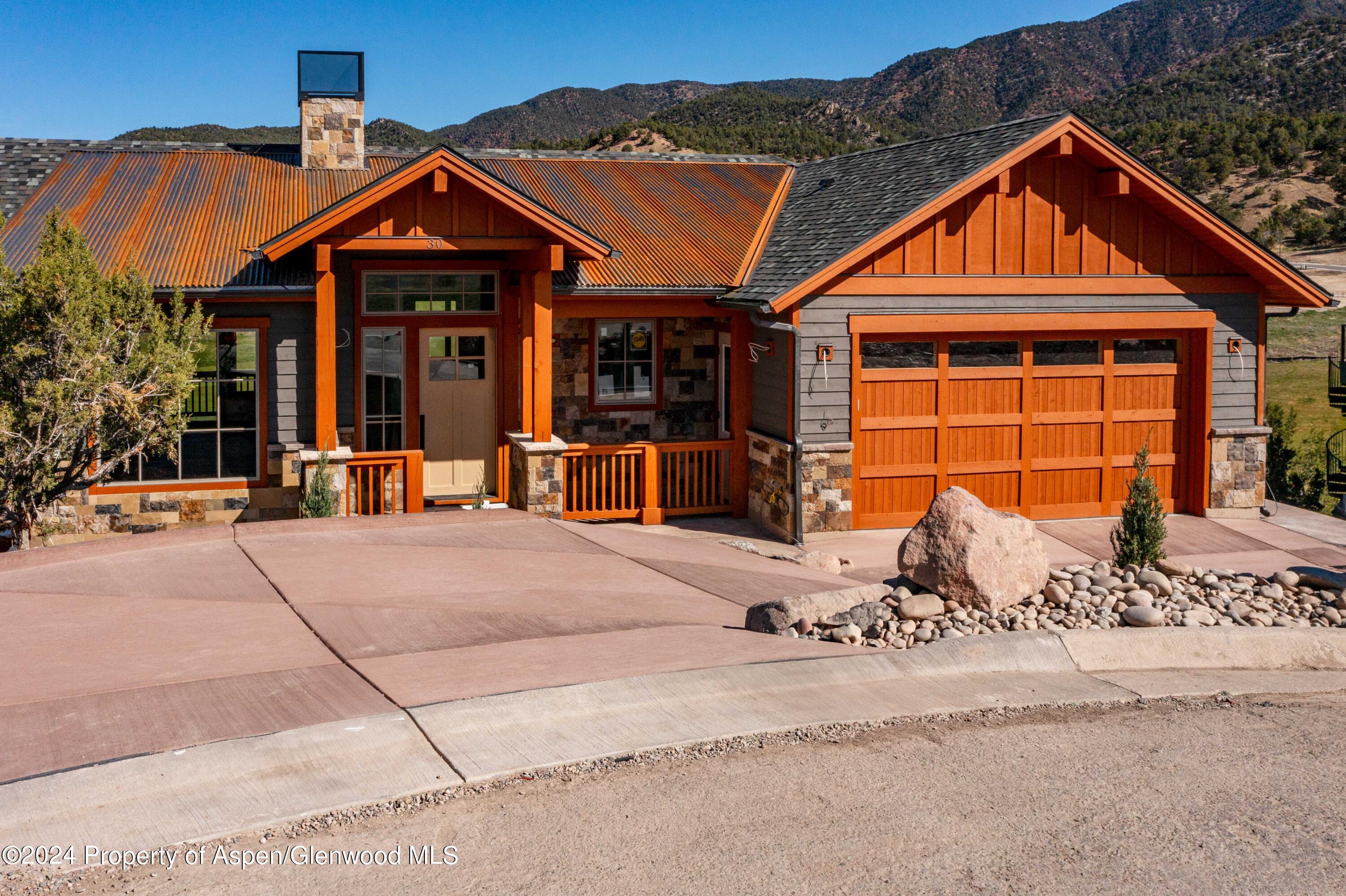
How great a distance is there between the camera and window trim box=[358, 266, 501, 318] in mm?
14211

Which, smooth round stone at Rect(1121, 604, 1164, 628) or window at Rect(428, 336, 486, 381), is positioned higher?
window at Rect(428, 336, 486, 381)

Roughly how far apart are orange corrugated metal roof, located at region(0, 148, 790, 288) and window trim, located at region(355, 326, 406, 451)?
3.60 feet

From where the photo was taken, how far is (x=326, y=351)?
12.9 meters

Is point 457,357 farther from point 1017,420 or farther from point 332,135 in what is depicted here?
point 1017,420

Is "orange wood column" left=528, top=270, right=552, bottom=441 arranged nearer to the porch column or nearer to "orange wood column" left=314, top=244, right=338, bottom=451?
the porch column

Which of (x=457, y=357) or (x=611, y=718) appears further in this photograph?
(x=457, y=357)

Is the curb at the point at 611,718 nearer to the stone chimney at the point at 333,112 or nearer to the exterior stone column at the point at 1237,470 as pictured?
the exterior stone column at the point at 1237,470

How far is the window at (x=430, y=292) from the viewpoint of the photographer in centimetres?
1434

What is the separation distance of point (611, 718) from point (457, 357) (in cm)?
916

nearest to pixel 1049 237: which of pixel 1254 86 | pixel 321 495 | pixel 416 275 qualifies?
pixel 416 275

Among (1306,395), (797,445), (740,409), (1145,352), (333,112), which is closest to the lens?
(797,445)

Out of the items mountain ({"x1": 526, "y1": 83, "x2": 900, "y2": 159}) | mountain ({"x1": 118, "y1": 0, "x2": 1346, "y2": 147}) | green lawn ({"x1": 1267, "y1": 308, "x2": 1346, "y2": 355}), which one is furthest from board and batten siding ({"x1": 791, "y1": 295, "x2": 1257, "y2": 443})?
mountain ({"x1": 118, "y1": 0, "x2": 1346, "y2": 147})

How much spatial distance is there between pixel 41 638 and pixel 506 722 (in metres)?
3.43

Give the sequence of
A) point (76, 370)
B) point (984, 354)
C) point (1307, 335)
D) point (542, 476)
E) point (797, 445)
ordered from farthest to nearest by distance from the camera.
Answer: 1. point (1307, 335)
2. point (984, 354)
3. point (542, 476)
4. point (797, 445)
5. point (76, 370)
